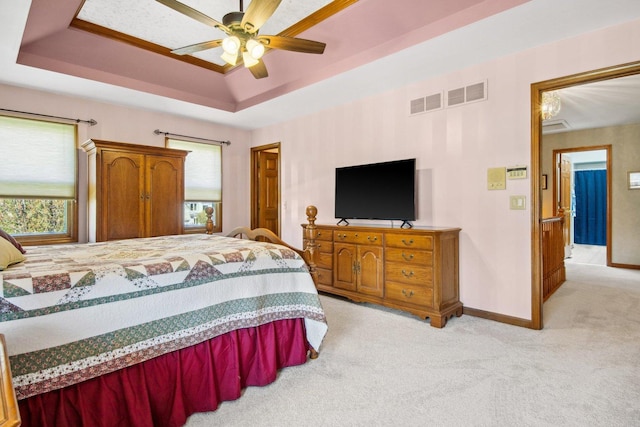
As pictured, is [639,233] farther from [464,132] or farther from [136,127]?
[136,127]

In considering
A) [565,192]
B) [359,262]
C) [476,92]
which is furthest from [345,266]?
[565,192]

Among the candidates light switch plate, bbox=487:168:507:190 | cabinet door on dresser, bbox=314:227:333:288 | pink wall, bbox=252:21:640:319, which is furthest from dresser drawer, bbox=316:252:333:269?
light switch plate, bbox=487:168:507:190

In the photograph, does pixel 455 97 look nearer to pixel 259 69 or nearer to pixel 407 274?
pixel 407 274

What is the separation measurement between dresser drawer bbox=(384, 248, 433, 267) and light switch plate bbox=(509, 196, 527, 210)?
0.85m

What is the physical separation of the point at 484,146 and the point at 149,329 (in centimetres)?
311

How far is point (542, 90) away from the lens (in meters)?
2.91

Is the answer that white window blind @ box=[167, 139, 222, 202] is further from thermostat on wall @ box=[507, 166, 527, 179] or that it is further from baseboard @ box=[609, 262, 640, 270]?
baseboard @ box=[609, 262, 640, 270]

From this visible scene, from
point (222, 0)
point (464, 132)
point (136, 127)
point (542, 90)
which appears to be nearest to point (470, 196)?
point (464, 132)

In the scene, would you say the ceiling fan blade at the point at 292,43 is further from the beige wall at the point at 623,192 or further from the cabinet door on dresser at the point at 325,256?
the beige wall at the point at 623,192

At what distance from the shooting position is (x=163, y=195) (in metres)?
4.18

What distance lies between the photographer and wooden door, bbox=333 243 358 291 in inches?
146

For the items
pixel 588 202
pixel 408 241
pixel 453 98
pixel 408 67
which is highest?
pixel 408 67

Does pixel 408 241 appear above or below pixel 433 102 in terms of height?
below

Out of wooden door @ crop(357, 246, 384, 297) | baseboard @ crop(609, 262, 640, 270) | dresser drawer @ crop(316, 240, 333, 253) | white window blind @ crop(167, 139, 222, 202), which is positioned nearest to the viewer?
wooden door @ crop(357, 246, 384, 297)
